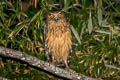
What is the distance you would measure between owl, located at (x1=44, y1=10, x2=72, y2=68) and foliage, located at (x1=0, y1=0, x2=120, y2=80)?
288mm

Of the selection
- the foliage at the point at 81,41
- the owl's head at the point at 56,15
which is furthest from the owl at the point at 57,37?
the foliage at the point at 81,41

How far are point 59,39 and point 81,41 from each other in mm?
640

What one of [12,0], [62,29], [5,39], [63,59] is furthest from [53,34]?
[12,0]

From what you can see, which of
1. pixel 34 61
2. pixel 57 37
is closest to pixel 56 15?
pixel 57 37

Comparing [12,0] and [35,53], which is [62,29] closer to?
[35,53]

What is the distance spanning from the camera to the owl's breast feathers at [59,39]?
2.93 metres

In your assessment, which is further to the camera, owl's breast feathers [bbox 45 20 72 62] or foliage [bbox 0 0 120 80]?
foliage [bbox 0 0 120 80]

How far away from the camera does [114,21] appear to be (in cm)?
373

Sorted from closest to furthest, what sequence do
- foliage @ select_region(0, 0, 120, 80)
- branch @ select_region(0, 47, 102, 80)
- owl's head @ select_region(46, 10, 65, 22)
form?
branch @ select_region(0, 47, 102, 80)
owl's head @ select_region(46, 10, 65, 22)
foliage @ select_region(0, 0, 120, 80)

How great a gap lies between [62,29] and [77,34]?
344mm

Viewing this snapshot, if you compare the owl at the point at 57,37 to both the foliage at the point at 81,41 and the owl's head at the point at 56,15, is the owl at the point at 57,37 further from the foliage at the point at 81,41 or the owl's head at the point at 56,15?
the foliage at the point at 81,41

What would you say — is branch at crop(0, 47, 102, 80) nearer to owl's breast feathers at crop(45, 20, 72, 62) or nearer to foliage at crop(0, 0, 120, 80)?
owl's breast feathers at crop(45, 20, 72, 62)

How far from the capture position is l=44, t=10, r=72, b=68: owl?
9.55ft

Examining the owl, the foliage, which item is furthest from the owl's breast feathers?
the foliage
